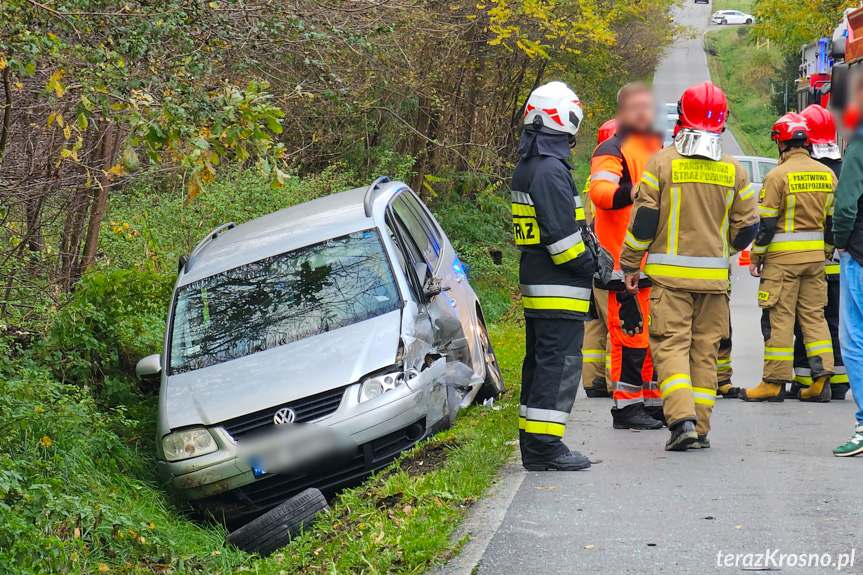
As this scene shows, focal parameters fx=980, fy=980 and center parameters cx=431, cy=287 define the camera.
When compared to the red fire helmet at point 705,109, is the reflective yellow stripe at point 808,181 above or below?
below

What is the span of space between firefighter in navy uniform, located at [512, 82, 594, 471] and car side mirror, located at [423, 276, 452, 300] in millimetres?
1254

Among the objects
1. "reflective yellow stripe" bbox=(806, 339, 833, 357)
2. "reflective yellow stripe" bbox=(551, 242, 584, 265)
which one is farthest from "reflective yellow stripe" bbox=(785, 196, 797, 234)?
"reflective yellow stripe" bbox=(551, 242, 584, 265)

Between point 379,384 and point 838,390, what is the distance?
12.8 feet

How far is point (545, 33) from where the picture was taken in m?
16.9

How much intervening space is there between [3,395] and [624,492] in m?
3.70

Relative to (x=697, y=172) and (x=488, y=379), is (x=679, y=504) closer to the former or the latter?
(x=697, y=172)

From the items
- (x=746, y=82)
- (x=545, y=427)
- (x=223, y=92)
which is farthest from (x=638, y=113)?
(x=746, y=82)

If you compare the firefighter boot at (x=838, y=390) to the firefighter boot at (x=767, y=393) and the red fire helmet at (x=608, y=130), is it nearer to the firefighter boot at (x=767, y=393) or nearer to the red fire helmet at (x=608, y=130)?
the firefighter boot at (x=767, y=393)

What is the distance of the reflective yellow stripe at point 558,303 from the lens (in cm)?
516

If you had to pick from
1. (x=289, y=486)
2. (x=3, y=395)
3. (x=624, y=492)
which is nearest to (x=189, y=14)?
(x=3, y=395)

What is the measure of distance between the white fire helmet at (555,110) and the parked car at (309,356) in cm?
158

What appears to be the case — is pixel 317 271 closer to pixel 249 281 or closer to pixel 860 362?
pixel 249 281

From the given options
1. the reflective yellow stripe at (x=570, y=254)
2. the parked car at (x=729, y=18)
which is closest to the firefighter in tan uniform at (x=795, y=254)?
the reflective yellow stripe at (x=570, y=254)

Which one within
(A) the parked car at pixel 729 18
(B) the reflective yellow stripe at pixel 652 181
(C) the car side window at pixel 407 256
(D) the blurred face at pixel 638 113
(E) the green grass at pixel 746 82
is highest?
(A) the parked car at pixel 729 18
